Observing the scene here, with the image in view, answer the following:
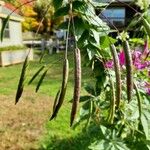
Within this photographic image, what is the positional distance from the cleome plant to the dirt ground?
10.4 feet

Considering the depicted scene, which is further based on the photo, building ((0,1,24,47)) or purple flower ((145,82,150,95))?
building ((0,1,24,47))

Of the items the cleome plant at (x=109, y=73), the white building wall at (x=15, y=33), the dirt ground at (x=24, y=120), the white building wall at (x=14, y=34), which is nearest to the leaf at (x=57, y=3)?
the cleome plant at (x=109, y=73)

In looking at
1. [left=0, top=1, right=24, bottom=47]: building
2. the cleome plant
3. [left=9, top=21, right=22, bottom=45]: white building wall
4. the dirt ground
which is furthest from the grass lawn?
[left=9, top=21, right=22, bottom=45]: white building wall

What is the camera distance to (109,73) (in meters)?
2.06

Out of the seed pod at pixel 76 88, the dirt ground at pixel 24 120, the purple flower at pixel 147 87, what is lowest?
the dirt ground at pixel 24 120

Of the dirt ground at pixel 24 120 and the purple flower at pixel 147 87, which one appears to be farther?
the dirt ground at pixel 24 120

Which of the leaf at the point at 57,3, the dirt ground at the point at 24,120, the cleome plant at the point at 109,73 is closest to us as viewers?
the cleome plant at the point at 109,73

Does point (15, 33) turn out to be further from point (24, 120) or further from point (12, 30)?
point (24, 120)

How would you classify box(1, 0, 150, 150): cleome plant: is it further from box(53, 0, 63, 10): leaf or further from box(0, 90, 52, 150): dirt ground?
box(0, 90, 52, 150): dirt ground

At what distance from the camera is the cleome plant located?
6.17ft

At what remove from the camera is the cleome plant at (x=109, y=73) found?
1.88 metres

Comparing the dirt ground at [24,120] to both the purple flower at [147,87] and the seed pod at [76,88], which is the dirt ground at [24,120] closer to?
the purple flower at [147,87]

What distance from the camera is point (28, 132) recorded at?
7.71 meters

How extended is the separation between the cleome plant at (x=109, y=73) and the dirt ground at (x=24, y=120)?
317 centimetres
